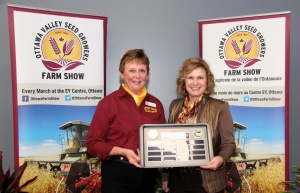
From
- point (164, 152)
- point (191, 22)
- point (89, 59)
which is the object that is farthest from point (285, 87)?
point (89, 59)

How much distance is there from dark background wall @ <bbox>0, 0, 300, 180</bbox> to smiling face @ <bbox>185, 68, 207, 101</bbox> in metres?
Answer: 1.64

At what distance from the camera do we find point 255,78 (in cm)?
324

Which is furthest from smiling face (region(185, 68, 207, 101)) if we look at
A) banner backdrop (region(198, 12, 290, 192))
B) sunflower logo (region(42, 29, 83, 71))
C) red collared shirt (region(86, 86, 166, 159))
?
sunflower logo (region(42, 29, 83, 71))

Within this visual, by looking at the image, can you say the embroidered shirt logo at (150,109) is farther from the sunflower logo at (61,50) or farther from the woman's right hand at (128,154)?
the sunflower logo at (61,50)

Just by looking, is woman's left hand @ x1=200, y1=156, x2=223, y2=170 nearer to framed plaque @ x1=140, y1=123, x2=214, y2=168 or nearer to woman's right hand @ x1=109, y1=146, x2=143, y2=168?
framed plaque @ x1=140, y1=123, x2=214, y2=168

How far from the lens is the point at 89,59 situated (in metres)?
3.13

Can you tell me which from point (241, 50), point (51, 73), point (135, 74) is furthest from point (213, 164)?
point (51, 73)

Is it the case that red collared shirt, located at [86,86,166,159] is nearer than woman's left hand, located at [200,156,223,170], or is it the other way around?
woman's left hand, located at [200,156,223,170]

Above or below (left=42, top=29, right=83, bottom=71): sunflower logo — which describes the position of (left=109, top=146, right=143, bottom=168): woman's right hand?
below

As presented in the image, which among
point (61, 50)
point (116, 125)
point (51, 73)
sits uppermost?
point (61, 50)

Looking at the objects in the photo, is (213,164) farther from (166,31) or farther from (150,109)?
(166,31)

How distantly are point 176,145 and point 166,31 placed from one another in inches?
84.0

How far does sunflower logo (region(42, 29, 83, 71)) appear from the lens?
2.96 metres

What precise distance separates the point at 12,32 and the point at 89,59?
2.52 feet
